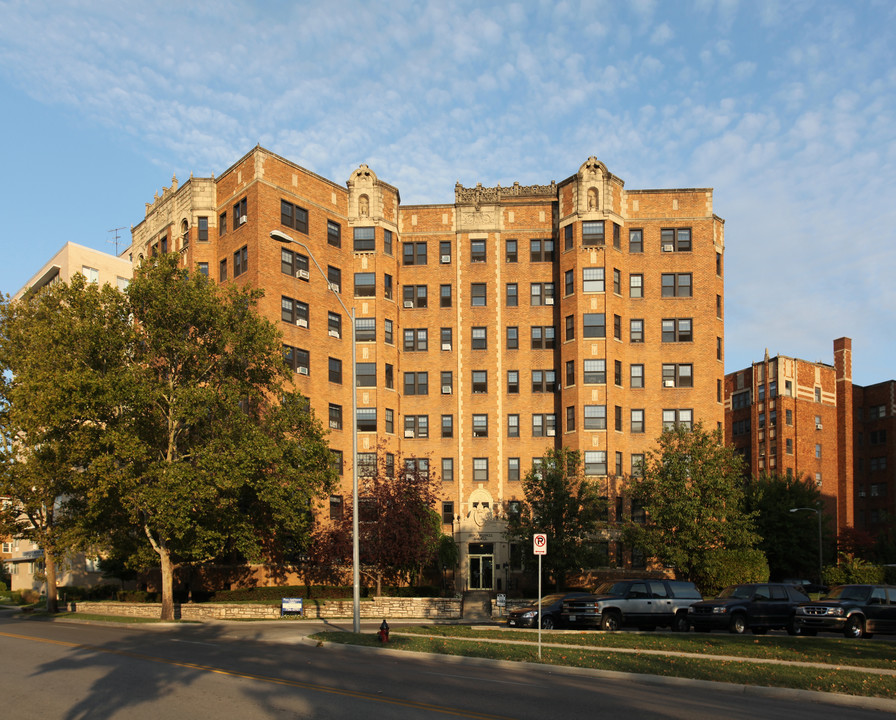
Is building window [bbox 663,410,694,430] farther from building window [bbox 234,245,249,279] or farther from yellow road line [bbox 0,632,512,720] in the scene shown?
yellow road line [bbox 0,632,512,720]

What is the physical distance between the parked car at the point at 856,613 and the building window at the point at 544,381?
94.4ft

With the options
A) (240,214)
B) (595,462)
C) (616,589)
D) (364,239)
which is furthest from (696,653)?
(240,214)

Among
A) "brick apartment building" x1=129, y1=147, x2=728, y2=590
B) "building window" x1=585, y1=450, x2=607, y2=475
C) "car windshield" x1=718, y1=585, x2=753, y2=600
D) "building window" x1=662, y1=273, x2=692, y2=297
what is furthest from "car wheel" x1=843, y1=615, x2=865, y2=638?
"building window" x1=662, y1=273, x2=692, y2=297

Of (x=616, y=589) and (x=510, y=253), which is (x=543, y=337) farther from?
(x=616, y=589)

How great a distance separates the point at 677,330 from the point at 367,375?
20.7 metres

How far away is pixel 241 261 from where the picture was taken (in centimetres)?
5109

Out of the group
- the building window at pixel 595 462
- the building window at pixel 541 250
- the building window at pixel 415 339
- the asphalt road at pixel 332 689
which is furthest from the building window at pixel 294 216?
the asphalt road at pixel 332 689

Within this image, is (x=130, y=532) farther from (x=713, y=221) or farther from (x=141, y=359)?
(x=713, y=221)

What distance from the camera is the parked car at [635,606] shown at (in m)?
28.6

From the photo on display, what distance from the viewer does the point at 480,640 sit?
24.9 m

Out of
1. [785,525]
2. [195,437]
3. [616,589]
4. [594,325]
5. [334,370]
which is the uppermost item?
[594,325]

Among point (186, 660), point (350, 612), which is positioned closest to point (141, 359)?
point (350, 612)

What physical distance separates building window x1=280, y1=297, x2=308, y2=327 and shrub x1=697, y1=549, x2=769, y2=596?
1080 inches

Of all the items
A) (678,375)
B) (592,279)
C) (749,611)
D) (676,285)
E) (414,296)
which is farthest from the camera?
(414,296)
